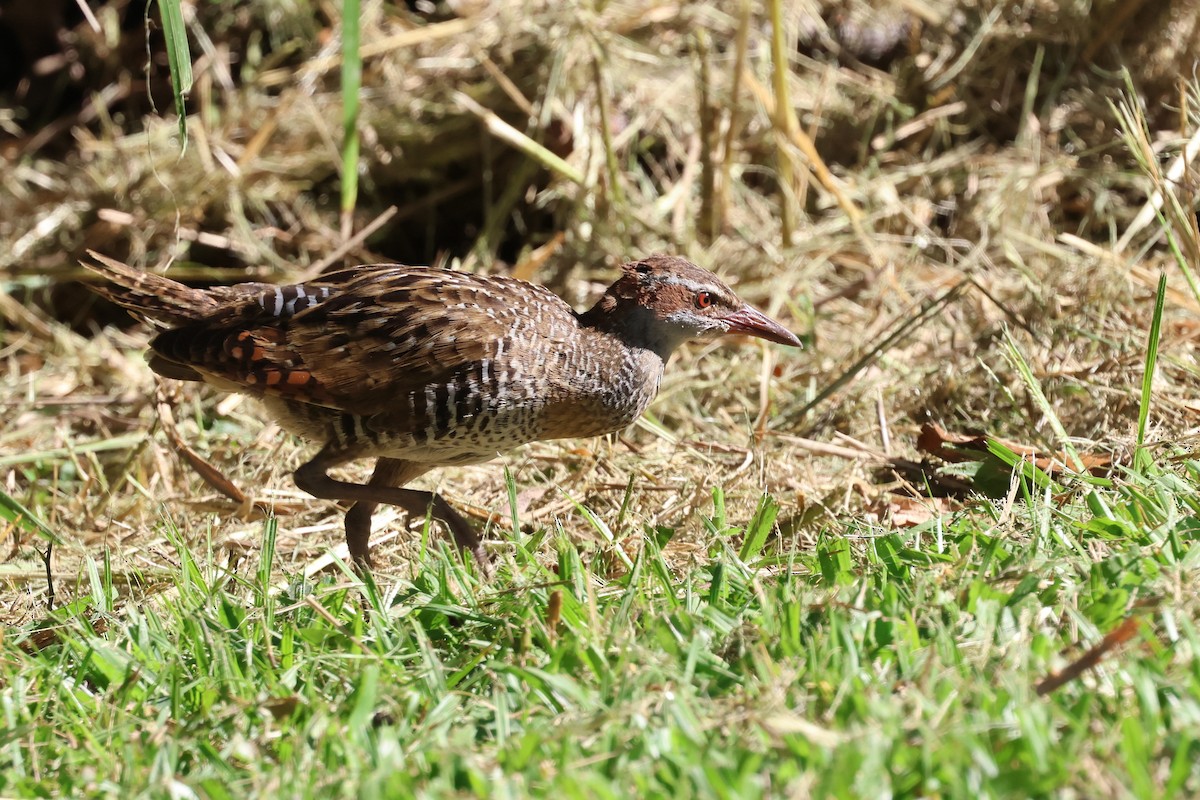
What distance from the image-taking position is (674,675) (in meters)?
2.73

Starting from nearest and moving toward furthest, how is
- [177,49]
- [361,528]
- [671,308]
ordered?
[177,49], [361,528], [671,308]

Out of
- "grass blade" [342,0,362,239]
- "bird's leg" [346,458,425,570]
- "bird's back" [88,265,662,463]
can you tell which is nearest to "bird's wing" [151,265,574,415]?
"bird's back" [88,265,662,463]

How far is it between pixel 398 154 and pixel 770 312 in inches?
84.6

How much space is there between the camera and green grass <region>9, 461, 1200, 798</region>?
2.34 m

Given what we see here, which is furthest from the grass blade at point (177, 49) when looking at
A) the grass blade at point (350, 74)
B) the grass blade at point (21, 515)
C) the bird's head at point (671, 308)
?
the bird's head at point (671, 308)

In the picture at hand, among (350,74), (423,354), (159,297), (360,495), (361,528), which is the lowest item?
(361,528)

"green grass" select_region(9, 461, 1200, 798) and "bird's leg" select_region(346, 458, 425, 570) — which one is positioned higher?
"green grass" select_region(9, 461, 1200, 798)

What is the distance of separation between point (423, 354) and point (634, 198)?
8.51ft

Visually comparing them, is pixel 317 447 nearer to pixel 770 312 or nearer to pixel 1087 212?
pixel 770 312

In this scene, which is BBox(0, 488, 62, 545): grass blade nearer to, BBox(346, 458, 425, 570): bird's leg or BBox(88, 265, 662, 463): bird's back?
BBox(88, 265, 662, 463): bird's back

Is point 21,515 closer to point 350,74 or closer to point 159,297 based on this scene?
point 159,297

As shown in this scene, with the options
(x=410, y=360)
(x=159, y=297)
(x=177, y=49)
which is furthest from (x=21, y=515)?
(x=177, y=49)

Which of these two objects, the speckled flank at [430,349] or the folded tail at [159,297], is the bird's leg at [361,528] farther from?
the folded tail at [159,297]

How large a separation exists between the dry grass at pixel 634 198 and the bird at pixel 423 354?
0.59 m
